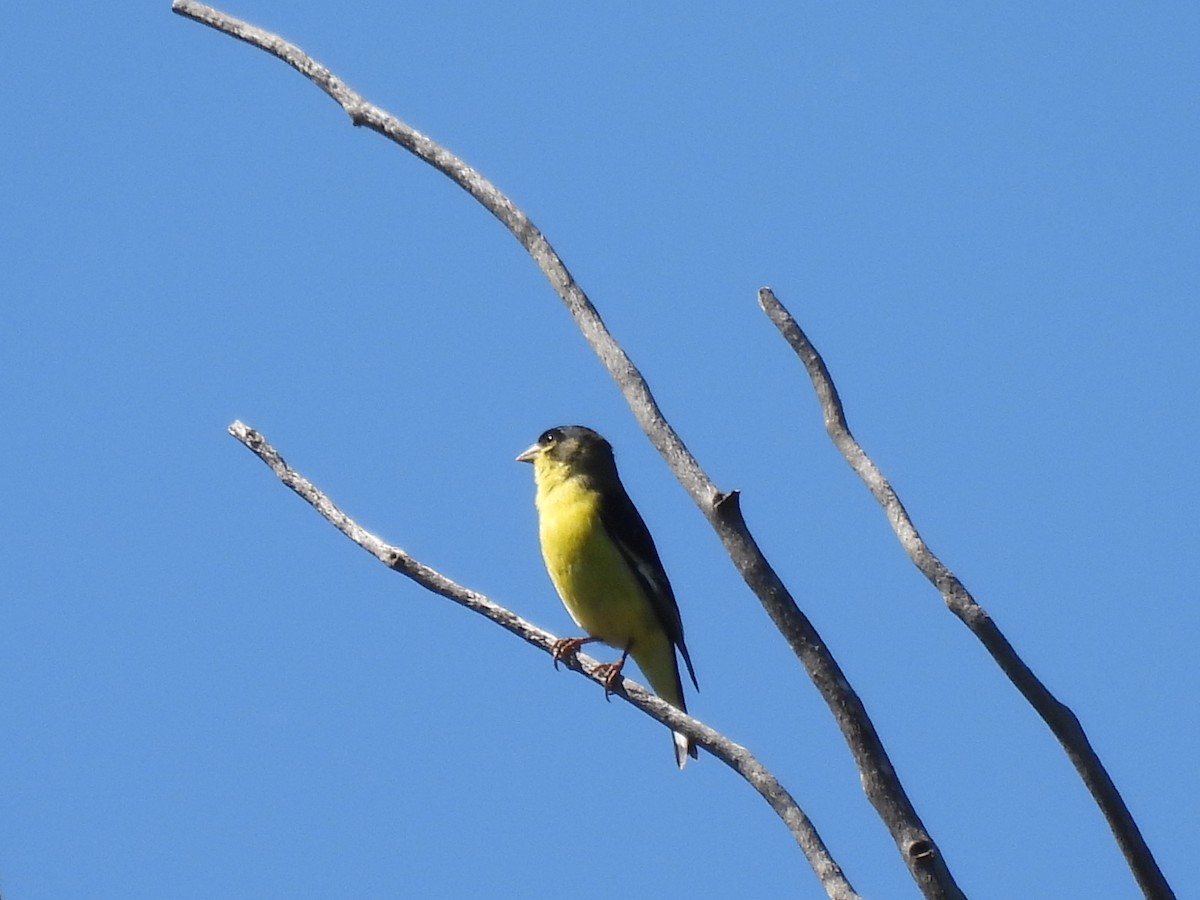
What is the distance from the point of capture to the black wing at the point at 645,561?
833cm

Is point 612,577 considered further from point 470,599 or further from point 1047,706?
point 1047,706

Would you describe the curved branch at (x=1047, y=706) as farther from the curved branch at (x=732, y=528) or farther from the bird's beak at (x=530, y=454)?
the bird's beak at (x=530, y=454)

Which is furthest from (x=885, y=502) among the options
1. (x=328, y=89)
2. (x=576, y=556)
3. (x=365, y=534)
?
(x=576, y=556)

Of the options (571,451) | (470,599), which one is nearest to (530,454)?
(571,451)

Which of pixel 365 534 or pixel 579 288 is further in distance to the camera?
pixel 365 534

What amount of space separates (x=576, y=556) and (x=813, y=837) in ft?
14.8

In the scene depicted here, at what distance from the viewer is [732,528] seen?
3.84 m

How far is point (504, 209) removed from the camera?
4.57 meters

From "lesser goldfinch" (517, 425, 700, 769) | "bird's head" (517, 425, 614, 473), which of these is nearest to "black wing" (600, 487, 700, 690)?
"lesser goldfinch" (517, 425, 700, 769)

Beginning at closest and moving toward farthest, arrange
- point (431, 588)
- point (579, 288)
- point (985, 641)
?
point (985, 641) < point (579, 288) < point (431, 588)

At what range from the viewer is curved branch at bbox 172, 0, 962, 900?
359 centimetres

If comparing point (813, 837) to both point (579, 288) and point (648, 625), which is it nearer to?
point (579, 288)

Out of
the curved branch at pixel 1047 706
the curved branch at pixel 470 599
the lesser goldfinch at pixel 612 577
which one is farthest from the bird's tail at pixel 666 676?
the curved branch at pixel 1047 706

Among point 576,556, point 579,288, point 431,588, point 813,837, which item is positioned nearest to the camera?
point 813,837
